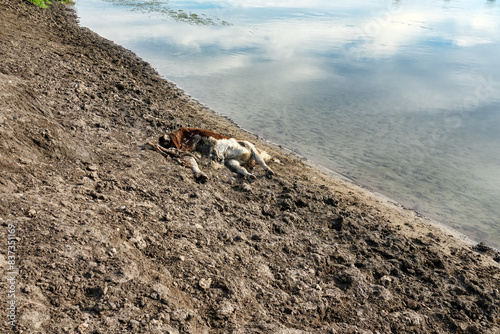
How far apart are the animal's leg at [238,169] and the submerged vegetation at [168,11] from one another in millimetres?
22916

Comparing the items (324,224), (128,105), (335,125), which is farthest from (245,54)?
(324,224)

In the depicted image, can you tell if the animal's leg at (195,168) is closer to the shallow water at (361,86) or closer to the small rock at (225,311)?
the small rock at (225,311)

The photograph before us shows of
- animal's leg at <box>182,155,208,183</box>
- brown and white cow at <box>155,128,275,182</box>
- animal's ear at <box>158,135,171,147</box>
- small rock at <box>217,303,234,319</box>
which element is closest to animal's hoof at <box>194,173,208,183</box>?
animal's leg at <box>182,155,208,183</box>

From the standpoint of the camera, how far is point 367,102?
49.8 ft

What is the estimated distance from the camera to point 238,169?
7.98m

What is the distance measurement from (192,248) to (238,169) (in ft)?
10.7

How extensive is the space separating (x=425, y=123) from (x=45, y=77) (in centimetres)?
1230

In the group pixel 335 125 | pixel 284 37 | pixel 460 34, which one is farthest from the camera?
pixel 460 34

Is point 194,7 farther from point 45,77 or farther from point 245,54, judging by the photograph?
point 45,77

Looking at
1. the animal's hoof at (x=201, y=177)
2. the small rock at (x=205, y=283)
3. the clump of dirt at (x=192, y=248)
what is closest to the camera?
the clump of dirt at (x=192, y=248)

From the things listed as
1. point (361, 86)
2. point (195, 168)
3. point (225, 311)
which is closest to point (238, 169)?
point (195, 168)

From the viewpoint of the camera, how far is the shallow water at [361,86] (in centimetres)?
1022

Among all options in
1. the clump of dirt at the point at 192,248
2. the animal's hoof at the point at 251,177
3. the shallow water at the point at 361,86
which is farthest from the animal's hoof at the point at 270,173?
the shallow water at the point at 361,86

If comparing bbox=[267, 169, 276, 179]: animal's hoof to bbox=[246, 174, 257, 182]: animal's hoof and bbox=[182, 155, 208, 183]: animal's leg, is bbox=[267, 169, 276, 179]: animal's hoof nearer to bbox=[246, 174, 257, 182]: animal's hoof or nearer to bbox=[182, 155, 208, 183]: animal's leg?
bbox=[246, 174, 257, 182]: animal's hoof
